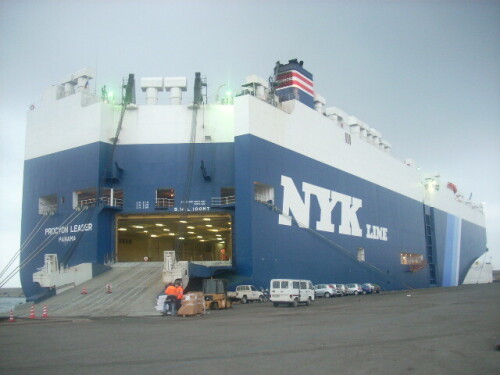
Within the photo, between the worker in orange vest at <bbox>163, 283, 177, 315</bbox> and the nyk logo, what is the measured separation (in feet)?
55.3

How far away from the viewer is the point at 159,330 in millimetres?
17047

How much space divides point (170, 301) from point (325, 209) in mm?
25064

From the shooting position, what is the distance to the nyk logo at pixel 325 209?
138ft

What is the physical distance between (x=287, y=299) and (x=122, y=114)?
22510mm

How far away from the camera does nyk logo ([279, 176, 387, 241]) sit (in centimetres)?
4203

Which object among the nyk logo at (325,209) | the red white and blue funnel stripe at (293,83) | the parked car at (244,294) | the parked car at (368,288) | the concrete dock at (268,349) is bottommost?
Answer: the parked car at (368,288)

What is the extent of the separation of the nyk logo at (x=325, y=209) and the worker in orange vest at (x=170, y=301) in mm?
16861

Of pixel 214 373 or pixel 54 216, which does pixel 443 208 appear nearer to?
pixel 54 216

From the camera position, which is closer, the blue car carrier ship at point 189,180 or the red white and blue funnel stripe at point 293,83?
the blue car carrier ship at point 189,180

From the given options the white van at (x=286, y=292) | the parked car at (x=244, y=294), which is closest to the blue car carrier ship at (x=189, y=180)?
the parked car at (x=244, y=294)

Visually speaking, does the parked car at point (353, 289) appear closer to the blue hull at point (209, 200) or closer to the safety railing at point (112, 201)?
the blue hull at point (209, 200)

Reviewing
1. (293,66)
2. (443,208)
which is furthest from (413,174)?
(293,66)

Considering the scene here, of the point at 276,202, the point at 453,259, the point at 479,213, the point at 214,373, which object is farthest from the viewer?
the point at 479,213

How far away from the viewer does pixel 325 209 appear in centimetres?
4706
